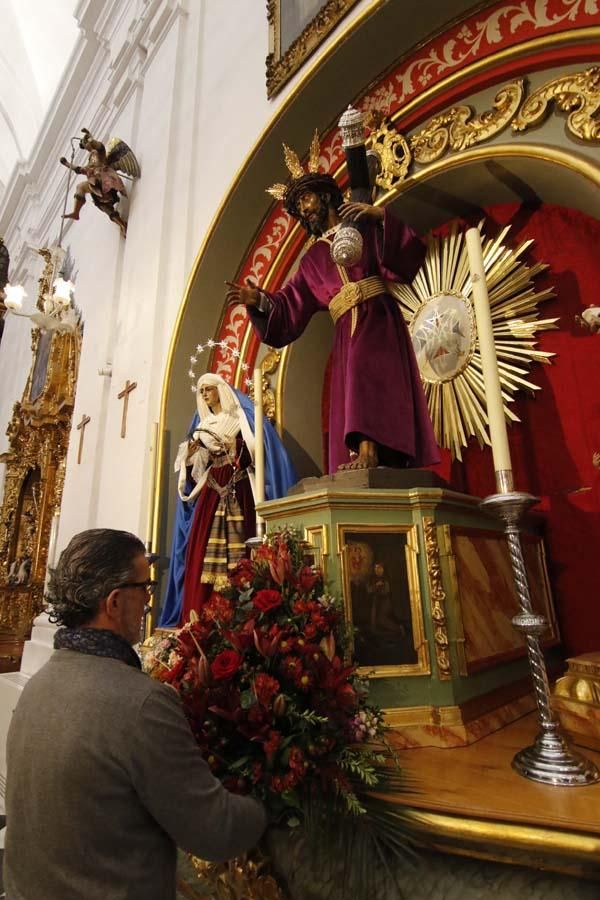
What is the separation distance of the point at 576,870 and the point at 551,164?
2012 millimetres

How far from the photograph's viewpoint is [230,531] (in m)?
2.53

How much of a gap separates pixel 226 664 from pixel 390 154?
2.39m

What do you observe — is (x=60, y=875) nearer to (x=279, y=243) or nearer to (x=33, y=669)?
(x=279, y=243)

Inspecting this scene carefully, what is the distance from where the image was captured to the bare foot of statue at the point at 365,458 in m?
1.50

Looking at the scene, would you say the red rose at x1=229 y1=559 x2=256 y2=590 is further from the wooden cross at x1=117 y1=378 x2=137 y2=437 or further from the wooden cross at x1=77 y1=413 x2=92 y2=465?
the wooden cross at x1=77 y1=413 x2=92 y2=465

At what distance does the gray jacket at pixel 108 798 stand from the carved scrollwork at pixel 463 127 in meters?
2.30

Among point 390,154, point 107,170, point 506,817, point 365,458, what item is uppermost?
point 107,170

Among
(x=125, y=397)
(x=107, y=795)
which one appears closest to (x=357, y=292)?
(x=107, y=795)

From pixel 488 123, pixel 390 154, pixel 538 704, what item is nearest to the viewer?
pixel 538 704

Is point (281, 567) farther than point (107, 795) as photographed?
Yes

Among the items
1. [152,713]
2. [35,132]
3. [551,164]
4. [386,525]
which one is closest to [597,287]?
[551,164]

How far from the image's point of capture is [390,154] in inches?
98.4

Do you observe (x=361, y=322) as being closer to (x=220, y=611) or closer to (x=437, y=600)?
(x=437, y=600)

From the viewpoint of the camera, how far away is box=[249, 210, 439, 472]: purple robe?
158 centimetres
